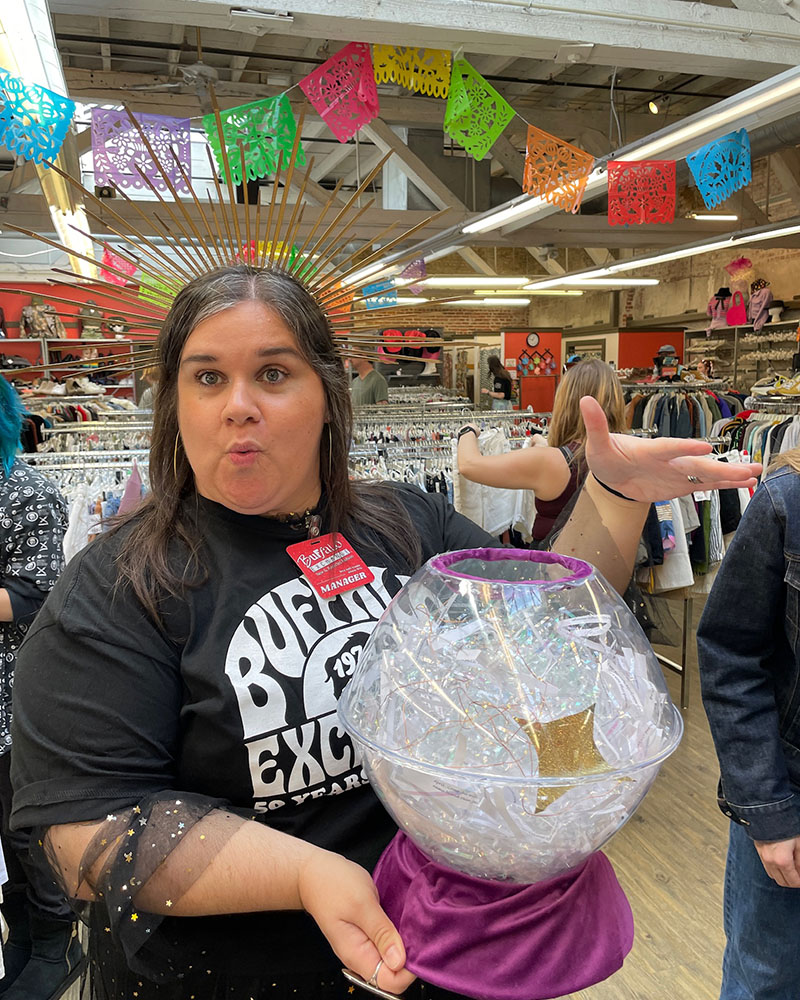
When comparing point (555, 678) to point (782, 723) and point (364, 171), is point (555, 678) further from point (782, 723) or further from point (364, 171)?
point (364, 171)

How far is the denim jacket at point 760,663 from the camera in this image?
4.18 feet

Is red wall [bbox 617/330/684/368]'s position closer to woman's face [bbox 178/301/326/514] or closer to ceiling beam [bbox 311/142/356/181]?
ceiling beam [bbox 311/142/356/181]

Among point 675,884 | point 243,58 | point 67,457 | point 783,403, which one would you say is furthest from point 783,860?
point 243,58

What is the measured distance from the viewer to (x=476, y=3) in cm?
259

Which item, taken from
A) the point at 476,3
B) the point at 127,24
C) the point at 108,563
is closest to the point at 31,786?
the point at 108,563

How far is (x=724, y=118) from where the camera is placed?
295 cm

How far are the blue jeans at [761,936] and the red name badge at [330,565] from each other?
998 millimetres

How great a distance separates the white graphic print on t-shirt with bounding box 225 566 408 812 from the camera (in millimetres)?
866

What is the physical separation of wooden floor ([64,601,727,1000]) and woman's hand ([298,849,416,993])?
1729mm

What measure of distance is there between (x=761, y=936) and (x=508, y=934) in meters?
0.99

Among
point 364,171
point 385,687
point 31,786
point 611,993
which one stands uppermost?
point 364,171

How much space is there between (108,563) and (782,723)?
1.22 meters

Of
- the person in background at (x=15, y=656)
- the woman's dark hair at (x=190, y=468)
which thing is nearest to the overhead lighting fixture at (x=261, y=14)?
the person in background at (x=15, y=656)

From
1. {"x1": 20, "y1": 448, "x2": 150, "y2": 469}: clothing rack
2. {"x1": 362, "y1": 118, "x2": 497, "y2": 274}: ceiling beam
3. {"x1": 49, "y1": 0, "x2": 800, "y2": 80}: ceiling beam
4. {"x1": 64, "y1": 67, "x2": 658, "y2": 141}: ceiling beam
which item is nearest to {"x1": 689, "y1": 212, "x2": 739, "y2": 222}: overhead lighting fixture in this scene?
{"x1": 64, "y1": 67, "x2": 658, "y2": 141}: ceiling beam
